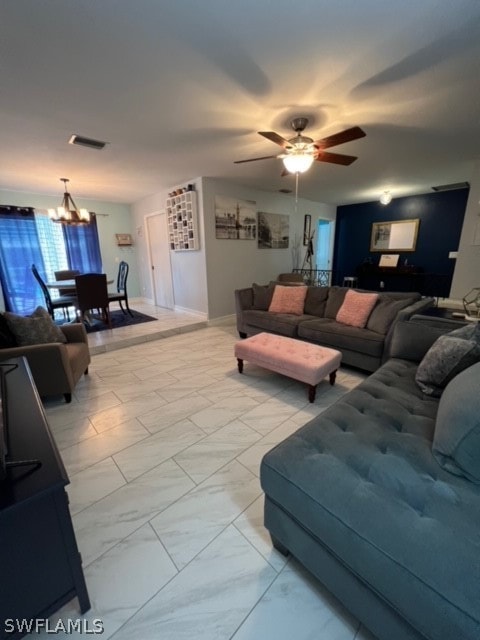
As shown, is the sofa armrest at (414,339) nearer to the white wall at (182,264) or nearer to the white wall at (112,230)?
the white wall at (182,264)

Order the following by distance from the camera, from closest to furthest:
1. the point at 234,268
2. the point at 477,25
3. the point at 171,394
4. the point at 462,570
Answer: the point at 462,570 < the point at 477,25 < the point at 171,394 < the point at 234,268

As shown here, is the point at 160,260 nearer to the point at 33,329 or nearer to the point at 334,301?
the point at 33,329

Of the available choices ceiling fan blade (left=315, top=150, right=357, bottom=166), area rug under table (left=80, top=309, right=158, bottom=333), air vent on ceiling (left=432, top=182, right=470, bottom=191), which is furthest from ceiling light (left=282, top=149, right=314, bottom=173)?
air vent on ceiling (left=432, top=182, right=470, bottom=191)

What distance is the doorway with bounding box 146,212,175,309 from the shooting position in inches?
225

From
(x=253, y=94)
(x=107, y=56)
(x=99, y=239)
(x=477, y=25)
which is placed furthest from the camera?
(x=99, y=239)

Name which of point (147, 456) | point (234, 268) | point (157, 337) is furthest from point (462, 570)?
point (234, 268)

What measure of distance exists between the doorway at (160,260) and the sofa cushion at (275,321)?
2553 millimetres

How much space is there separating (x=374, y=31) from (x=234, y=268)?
12.1 ft

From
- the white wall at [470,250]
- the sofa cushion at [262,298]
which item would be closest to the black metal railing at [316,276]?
the sofa cushion at [262,298]

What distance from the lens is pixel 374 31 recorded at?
1.55 metres

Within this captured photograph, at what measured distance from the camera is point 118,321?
504 cm

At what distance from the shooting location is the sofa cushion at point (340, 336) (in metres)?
2.76

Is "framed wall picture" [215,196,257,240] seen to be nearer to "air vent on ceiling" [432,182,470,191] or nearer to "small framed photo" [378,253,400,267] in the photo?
"air vent on ceiling" [432,182,470,191]

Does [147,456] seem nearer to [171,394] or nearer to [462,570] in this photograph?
[171,394]
